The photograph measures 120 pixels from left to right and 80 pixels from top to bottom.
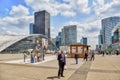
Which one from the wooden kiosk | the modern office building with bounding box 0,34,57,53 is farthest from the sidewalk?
the modern office building with bounding box 0,34,57,53

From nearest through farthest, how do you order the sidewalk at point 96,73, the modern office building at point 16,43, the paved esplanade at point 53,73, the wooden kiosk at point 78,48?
the paved esplanade at point 53,73 → the sidewalk at point 96,73 → the wooden kiosk at point 78,48 → the modern office building at point 16,43

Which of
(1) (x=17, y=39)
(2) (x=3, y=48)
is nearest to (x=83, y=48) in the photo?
(2) (x=3, y=48)

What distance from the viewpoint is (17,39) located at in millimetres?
142000

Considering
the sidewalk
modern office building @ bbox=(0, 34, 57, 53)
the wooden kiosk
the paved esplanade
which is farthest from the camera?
modern office building @ bbox=(0, 34, 57, 53)

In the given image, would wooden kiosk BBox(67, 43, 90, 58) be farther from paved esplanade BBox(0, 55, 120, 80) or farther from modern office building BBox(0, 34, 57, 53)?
modern office building BBox(0, 34, 57, 53)

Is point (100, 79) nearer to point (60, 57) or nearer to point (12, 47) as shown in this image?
point (60, 57)

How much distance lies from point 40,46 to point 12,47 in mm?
97905

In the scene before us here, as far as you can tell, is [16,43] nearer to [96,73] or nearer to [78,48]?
[78,48]

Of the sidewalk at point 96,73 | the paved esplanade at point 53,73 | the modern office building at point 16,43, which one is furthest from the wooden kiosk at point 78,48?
the modern office building at point 16,43

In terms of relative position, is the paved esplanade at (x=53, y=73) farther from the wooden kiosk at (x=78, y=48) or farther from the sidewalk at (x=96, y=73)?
the wooden kiosk at (x=78, y=48)

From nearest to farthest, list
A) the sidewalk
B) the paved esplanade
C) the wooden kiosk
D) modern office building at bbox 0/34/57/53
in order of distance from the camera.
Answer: the paved esplanade
the sidewalk
the wooden kiosk
modern office building at bbox 0/34/57/53

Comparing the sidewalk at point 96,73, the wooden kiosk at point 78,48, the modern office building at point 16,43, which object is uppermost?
the modern office building at point 16,43

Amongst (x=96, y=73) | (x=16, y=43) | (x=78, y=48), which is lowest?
(x=96, y=73)

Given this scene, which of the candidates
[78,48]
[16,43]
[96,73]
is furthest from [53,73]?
[16,43]
